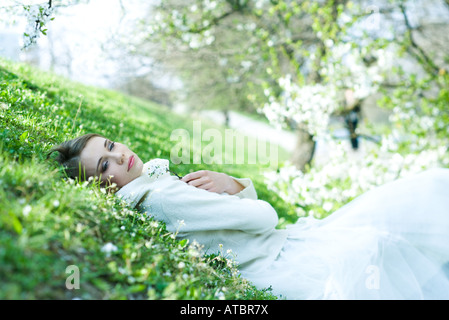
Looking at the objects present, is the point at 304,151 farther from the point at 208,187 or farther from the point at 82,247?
the point at 82,247

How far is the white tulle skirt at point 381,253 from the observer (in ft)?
7.54

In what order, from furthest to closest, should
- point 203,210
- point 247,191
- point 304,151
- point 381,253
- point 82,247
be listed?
point 304,151 → point 247,191 → point 203,210 → point 381,253 → point 82,247

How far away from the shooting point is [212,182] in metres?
3.03

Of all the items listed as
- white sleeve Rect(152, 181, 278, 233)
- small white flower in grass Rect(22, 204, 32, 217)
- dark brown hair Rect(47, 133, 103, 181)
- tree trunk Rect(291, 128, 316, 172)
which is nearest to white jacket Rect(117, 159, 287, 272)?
white sleeve Rect(152, 181, 278, 233)

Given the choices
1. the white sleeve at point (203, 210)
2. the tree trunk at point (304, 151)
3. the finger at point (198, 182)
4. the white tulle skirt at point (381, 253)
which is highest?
the finger at point (198, 182)

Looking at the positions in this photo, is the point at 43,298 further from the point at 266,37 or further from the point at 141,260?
the point at 266,37

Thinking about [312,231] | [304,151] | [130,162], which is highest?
[130,162]

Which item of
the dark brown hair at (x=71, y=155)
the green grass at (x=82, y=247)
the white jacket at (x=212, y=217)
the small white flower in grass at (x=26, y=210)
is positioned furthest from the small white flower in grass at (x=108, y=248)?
the dark brown hair at (x=71, y=155)

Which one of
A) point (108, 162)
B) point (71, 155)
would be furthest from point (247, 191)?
point (71, 155)

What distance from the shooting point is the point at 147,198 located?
2680mm

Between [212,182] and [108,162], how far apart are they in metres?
0.87

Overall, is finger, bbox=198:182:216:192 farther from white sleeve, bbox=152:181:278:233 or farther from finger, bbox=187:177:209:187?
white sleeve, bbox=152:181:278:233

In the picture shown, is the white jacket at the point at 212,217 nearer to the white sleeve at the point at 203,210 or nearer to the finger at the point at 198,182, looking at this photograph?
the white sleeve at the point at 203,210

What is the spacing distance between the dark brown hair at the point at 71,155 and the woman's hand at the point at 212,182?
843 millimetres
